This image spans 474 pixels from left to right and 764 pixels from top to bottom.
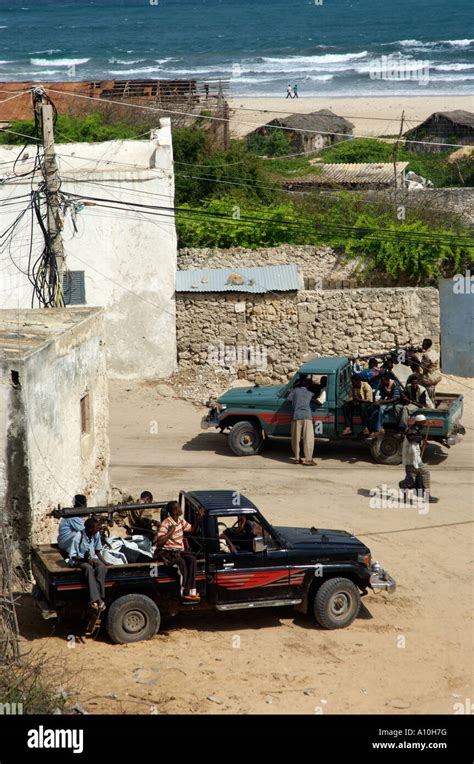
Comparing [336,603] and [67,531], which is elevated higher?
[67,531]

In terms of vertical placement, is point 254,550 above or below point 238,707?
above

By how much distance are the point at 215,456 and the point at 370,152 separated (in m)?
23.3

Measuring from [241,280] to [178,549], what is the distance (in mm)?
12784

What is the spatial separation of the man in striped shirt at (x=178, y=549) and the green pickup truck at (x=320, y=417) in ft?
24.0

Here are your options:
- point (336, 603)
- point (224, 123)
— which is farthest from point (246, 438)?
point (224, 123)

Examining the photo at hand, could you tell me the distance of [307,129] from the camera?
45781mm

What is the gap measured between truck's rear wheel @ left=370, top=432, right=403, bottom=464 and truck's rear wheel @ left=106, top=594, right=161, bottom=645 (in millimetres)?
8642

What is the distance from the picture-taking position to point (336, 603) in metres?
12.9

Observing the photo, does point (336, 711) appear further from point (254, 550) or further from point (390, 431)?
point (390, 431)

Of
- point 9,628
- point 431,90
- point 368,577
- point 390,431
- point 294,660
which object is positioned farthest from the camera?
point 431,90

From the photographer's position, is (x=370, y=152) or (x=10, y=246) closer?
(x=10, y=246)

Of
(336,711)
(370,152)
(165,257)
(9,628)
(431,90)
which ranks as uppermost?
(431,90)

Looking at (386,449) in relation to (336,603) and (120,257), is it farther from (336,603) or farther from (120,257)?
(120,257)
